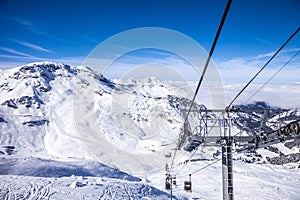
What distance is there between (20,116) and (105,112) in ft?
186

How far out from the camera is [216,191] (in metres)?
51.7

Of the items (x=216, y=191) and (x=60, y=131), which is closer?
(x=216, y=191)

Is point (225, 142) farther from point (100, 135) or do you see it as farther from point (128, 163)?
point (100, 135)

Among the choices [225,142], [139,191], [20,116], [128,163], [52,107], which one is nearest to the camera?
[225,142]

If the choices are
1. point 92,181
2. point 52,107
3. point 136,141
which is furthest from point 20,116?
point 92,181

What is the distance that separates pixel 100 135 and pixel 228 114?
152033 mm

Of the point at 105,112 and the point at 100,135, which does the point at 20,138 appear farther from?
the point at 105,112

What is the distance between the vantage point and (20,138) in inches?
5300

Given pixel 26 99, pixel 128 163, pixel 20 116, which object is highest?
pixel 26 99

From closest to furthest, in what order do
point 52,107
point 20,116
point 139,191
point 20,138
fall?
point 139,191, point 20,138, point 20,116, point 52,107

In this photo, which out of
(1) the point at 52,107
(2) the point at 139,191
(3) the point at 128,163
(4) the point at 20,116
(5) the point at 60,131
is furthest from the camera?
(1) the point at 52,107

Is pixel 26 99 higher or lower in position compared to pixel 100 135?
higher

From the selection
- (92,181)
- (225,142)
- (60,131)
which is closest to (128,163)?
(60,131)

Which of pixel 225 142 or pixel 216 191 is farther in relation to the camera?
pixel 216 191
